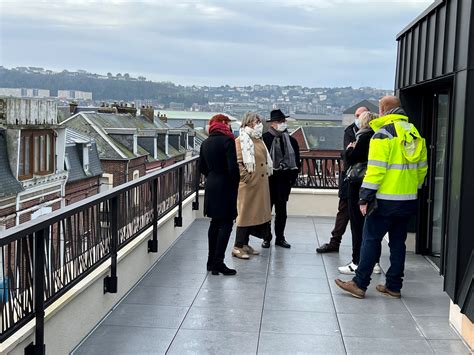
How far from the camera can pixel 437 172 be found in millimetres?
7578

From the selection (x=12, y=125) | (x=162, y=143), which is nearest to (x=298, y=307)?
(x=12, y=125)

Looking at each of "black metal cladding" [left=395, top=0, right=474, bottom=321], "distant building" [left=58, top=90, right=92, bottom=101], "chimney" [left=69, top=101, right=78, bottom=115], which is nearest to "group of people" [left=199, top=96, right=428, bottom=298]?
"black metal cladding" [left=395, top=0, right=474, bottom=321]

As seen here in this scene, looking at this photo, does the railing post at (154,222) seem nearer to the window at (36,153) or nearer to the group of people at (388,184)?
the group of people at (388,184)

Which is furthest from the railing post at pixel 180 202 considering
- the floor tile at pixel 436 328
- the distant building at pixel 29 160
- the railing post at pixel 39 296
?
the distant building at pixel 29 160

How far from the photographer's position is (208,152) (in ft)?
22.1

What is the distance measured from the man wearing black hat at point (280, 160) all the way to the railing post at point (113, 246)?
2.92 m

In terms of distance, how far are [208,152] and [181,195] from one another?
2.16 metres

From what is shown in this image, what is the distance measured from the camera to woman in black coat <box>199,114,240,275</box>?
668 centimetres

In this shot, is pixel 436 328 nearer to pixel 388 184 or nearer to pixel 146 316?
pixel 388 184

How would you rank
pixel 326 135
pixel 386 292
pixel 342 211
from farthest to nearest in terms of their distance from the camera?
pixel 326 135
pixel 342 211
pixel 386 292

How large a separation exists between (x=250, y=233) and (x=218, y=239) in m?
1.26

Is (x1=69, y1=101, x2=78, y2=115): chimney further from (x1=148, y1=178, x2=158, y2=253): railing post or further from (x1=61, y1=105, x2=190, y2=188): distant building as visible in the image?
(x1=148, y1=178, x2=158, y2=253): railing post

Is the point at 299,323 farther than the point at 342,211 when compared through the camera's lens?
No

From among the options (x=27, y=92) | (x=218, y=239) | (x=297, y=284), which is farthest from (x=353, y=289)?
(x=27, y=92)
